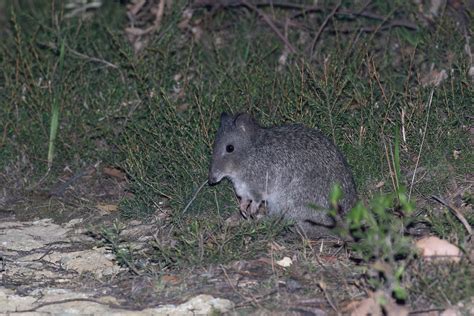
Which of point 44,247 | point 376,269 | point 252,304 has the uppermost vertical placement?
point 376,269

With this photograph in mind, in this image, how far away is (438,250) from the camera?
5645mm

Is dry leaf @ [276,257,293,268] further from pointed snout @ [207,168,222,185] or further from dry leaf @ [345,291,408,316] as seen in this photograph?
pointed snout @ [207,168,222,185]

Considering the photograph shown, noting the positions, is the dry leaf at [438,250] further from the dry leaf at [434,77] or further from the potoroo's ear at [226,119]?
the dry leaf at [434,77]

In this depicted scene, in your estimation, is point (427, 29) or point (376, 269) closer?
point (376, 269)

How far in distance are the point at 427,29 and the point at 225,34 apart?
8.39 ft

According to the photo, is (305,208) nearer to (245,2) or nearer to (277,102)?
(277,102)

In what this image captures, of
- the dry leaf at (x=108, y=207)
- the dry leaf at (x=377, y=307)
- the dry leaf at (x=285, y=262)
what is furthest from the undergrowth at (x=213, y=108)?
the dry leaf at (x=377, y=307)

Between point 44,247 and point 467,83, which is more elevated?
point 467,83

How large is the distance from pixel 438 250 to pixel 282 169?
208 cm

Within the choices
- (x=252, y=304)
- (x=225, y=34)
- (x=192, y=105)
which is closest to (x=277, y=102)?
(x=192, y=105)

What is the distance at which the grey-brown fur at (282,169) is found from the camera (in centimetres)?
719

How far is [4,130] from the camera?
9117 mm

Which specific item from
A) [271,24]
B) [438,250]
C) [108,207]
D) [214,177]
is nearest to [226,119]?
[214,177]

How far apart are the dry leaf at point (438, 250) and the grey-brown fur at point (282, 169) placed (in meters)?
1.44
